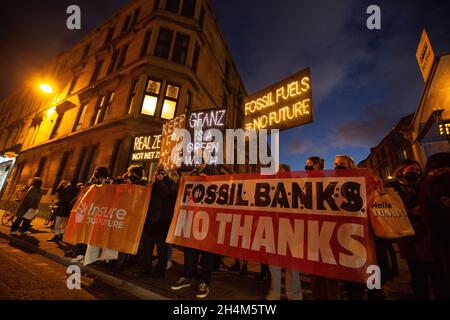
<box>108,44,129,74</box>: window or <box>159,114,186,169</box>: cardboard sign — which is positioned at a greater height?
<box>108,44,129,74</box>: window

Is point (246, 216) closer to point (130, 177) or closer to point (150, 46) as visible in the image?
point (130, 177)

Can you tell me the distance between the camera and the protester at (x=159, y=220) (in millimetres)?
3994

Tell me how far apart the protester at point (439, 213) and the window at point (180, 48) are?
534 inches

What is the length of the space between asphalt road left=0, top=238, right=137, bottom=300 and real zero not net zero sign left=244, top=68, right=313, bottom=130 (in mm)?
5705

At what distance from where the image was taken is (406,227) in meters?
2.27

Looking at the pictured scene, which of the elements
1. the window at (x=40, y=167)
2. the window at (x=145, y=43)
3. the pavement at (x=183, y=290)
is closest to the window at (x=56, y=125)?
the window at (x=40, y=167)

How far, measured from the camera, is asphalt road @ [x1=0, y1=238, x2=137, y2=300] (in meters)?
2.93

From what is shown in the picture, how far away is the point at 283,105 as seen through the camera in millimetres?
6391

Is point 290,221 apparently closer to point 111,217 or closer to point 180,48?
point 111,217

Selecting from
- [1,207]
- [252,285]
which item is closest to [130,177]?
[252,285]

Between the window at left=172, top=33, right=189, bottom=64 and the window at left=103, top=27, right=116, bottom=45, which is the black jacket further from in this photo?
the window at left=103, top=27, right=116, bottom=45

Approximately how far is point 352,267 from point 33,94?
118 feet

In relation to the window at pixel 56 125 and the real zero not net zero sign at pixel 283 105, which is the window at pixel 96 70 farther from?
the real zero not net zero sign at pixel 283 105

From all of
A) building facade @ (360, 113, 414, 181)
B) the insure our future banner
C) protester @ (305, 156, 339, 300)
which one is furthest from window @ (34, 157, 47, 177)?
building facade @ (360, 113, 414, 181)
